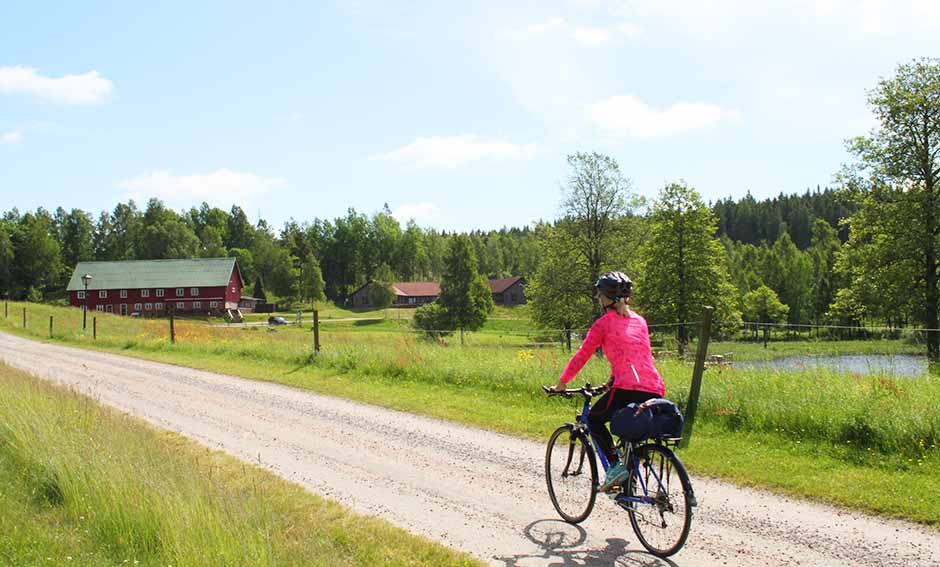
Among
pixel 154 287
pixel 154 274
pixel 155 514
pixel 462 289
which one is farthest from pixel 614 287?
pixel 154 274

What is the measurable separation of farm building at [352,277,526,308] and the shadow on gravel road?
380 feet

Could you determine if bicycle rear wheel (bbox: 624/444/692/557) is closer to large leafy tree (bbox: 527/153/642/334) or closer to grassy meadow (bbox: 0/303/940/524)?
grassy meadow (bbox: 0/303/940/524)

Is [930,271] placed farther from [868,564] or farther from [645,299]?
[868,564]

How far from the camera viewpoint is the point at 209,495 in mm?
6211

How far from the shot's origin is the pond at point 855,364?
10648 mm

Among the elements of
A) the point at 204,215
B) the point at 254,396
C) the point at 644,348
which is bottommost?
the point at 254,396

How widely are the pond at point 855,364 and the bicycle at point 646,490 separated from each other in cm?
647

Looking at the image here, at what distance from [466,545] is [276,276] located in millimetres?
107653

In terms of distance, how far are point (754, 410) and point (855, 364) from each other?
2534 mm

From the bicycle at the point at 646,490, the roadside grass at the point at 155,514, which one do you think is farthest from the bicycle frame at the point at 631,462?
the roadside grass at the point at 155,514

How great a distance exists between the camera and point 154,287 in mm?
88000

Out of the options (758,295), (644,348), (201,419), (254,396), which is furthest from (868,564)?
(758,295)

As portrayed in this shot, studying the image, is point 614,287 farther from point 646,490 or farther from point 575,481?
point 575,481

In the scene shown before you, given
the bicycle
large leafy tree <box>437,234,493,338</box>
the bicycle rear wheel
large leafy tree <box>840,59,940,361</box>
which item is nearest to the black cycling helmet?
the bicycle
